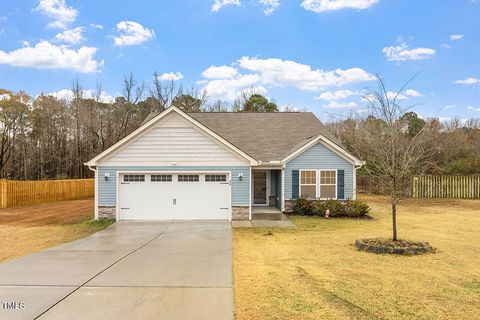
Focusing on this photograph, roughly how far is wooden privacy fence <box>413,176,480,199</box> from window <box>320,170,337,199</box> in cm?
1070

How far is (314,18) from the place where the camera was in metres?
18.7

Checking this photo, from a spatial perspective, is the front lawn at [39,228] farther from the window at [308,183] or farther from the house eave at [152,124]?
the window at [308,183]

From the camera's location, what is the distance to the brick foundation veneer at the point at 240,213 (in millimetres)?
16141

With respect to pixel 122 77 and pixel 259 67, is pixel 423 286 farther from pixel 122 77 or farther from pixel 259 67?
pixel 122 77

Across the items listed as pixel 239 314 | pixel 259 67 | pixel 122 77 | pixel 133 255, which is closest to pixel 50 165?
pixel 122 77

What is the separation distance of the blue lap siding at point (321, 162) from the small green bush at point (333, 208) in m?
1.30

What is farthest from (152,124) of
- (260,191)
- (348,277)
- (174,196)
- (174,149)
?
(348,277)

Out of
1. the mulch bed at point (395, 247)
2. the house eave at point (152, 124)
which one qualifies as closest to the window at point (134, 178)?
the house eave at point (152, 124)

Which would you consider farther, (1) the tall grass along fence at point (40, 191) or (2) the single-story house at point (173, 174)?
(1) the tall grass along fence at point (40, 191)

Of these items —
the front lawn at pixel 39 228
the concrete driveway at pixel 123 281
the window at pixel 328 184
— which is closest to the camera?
the concrete driveway at pixel 123 281

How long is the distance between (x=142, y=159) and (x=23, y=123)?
30.2 m

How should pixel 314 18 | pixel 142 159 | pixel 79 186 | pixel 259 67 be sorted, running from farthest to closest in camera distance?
pixel 259 67, pixel 79 186, pixel 314 18, pixel 142 159

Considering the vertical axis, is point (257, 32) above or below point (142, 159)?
above

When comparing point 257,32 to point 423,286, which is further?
point 257,32
